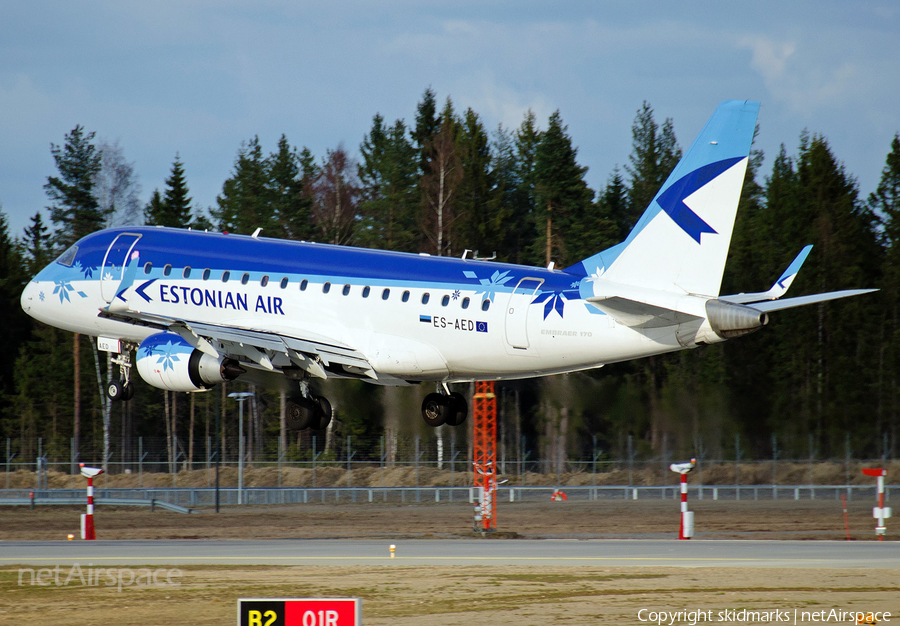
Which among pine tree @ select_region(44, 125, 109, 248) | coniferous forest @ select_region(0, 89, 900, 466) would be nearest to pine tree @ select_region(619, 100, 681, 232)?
coniferous forest @ select_region(0, 89, 900, 466)

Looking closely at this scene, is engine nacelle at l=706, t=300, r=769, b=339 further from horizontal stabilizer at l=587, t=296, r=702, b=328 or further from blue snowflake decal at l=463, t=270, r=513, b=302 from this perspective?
blue snowflake decal at l=463, t=270, r=513, b=302

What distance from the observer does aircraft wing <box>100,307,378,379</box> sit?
2977 centimetres

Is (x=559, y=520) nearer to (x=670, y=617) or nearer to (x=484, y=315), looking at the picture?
(x=484, y=315)

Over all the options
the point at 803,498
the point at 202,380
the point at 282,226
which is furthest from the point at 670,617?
the point at 282,226

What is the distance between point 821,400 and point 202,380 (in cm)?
2974

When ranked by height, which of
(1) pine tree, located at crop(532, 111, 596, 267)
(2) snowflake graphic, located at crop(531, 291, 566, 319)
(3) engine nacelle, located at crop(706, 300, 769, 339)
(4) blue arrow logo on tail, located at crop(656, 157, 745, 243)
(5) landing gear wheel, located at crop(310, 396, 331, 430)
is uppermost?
(1) pine tree, located at crop(532, 111, 596, 267)

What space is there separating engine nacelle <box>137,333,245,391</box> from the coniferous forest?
14548 millimetres

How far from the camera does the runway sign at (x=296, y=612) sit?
1504cm

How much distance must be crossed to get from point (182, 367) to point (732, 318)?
1484 centimetres

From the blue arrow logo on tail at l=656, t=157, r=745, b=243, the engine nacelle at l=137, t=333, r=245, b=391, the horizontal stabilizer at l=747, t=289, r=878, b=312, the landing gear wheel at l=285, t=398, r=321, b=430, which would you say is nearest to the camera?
the horizontal stabilizer at l=747, t=289, r=878, b=312

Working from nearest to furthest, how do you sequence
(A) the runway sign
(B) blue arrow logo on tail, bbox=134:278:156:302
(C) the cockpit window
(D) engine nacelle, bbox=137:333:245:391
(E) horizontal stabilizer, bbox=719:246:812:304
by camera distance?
1. (A) the runway sign
2. (E) horizontal stabilizer, bbox=719:246:812:304
3. (D) engine nacelle, bbox=137:333:245:391
4. (B) blue arrow logo on tail, bbox=134:278:156:302
5. (C) the cockpit window

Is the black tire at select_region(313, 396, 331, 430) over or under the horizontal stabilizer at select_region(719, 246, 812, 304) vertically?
under

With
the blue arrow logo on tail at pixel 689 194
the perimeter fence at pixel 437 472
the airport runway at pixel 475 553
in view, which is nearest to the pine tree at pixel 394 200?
the perimeter fence at pixel 437 472

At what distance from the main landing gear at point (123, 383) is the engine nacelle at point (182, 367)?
12.2 ft
